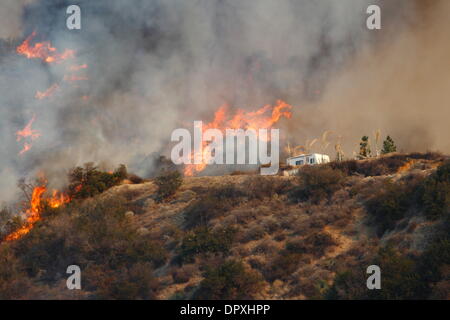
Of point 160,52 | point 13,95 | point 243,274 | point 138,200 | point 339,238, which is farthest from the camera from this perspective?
point 160,52

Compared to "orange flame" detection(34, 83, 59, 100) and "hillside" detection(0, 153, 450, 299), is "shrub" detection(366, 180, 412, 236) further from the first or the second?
"orange flame" detection(34, 83, 59, 100)

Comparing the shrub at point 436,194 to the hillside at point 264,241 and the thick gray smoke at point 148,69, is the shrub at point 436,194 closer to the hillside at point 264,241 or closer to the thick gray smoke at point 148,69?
the hillside at point 264,241

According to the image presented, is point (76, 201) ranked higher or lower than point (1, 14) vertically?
lower

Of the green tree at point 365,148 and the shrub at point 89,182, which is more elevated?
the green tree at point 365,148

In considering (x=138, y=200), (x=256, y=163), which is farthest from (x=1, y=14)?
(x=138, y=200)

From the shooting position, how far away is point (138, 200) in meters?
52.9

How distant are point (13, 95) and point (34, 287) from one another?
58119 mm

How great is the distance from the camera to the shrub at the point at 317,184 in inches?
1694

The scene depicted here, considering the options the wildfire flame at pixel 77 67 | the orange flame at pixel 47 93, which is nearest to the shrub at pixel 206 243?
the orange flame at pixel 47 93

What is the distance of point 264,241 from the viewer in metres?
37.8

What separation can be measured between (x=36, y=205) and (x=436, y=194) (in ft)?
139

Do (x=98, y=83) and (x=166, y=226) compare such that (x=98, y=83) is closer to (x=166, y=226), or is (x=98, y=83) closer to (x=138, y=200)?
(x=138, y=200)

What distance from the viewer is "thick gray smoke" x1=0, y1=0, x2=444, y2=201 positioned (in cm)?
8531

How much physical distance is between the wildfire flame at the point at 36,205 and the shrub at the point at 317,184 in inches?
946
